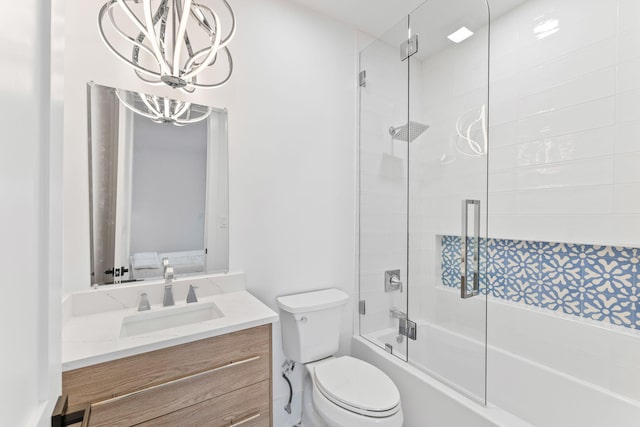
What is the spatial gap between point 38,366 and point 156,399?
88 cm

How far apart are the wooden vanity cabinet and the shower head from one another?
1480 millimetres

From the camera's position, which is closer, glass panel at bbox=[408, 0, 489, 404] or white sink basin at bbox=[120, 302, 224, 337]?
white sink basin at bbox=[120, 302, 224, 337]

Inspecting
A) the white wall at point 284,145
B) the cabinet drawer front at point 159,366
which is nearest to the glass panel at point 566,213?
the white wall at point 284,145

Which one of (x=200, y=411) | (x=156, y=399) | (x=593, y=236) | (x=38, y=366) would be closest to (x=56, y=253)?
(x=38, y=366)

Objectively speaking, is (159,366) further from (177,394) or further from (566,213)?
(566,213)

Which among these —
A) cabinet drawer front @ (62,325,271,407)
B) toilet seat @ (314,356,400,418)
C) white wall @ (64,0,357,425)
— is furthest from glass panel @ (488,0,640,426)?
cabinet drawer front @ (62,325,271,407)

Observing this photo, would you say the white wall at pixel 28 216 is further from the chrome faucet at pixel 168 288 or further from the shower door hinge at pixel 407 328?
the shower door hinge at pixel 407 328

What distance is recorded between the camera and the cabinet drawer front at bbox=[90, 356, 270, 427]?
103 cm

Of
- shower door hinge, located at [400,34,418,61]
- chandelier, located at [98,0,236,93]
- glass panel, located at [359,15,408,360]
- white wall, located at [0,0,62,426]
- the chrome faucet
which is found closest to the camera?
white wall, located at [0,0,62,426]

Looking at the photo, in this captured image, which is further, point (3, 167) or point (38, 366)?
point (38, 366)

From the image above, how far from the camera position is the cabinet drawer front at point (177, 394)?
1.03m

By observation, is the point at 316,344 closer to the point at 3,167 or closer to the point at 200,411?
the point at 200,411

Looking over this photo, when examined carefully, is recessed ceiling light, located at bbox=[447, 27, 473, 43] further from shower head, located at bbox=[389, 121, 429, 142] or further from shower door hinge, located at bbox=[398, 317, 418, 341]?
shower door hinge, located at bbox=[398, 317, 418, 341]

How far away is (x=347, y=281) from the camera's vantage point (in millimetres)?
2205
